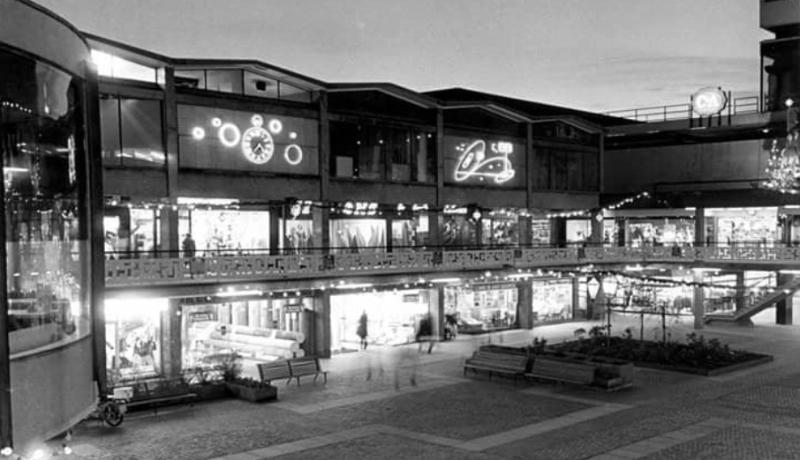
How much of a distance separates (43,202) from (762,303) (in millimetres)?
42468

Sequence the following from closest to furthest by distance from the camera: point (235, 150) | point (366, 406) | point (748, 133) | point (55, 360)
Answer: point (55, 360) → point (366, 406) → point (235, 150) → point (748, 133)

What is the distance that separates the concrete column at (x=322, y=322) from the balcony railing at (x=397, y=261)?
267cm

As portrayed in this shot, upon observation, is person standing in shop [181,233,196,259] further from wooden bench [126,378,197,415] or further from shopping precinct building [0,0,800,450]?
wooden bench [126,378,197,415]

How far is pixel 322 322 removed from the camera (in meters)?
33.6

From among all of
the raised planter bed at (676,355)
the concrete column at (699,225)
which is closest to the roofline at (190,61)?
the raised planter bed at (676,355)

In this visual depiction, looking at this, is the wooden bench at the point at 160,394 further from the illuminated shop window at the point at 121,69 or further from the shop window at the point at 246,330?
the illuminated shop window at the point at 121,69

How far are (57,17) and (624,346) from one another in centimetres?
2876

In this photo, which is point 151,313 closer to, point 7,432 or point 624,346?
point 624,346

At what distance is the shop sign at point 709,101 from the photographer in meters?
48.2

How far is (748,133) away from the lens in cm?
4803

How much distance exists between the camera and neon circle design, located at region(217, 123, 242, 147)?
102ft

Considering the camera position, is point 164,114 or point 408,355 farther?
point 408,355

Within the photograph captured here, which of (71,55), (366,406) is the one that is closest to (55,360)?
(71,55)

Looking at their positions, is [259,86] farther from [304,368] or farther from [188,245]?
[304,368]
